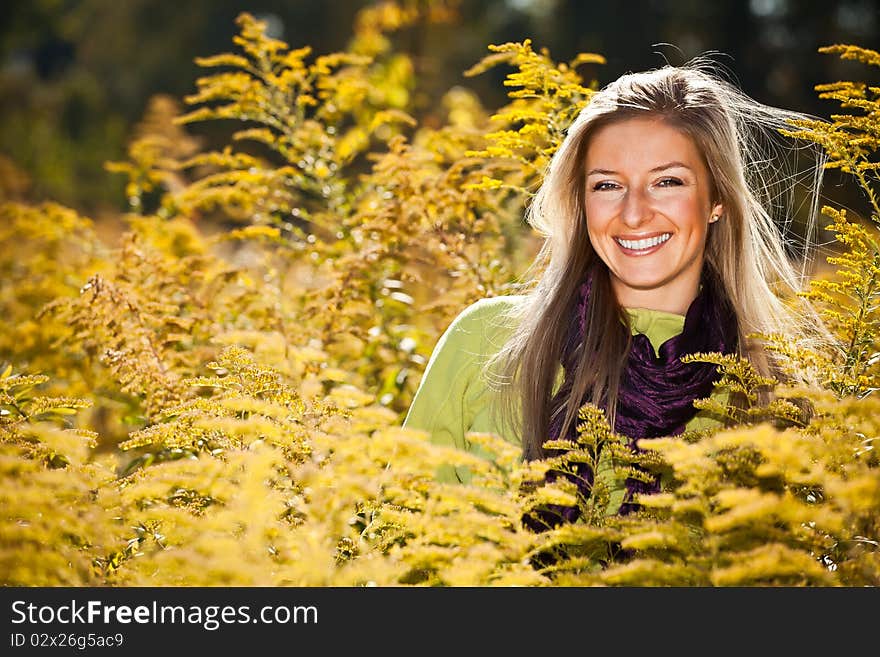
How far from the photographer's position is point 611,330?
Answer: 2230 millimetres

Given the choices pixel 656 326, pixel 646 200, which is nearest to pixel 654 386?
pixel 656 326

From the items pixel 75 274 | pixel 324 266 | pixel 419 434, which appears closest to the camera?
pixel 419 434

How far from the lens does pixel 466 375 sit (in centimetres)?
237

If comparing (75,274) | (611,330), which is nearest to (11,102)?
(75,274)

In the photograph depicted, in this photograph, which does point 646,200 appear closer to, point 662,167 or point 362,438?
point 662,167

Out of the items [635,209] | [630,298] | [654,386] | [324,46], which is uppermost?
[324,46]

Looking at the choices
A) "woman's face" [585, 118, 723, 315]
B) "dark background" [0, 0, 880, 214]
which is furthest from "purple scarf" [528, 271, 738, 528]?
"dark background" [0, 0, 880, 214]

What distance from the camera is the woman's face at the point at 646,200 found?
2.25 meters

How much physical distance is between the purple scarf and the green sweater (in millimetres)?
88

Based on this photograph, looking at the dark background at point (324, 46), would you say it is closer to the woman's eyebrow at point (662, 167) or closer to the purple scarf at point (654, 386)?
the woman's eyebrow at point (662, 167)

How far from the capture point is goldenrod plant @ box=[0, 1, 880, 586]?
1408mm

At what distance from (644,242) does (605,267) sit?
A: 17 cm
